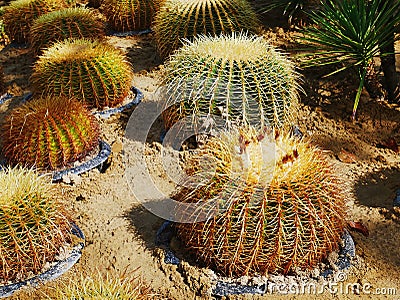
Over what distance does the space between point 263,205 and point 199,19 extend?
294 centimetres

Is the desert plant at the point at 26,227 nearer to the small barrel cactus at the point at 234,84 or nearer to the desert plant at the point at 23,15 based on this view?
the small barrel cactus at the point at 234,84

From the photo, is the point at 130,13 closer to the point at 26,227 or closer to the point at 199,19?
the point at 199,19

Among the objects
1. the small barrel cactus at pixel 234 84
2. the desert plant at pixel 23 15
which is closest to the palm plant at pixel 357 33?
the small barrel cactus at pixel 234 84

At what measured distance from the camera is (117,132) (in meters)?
4.86

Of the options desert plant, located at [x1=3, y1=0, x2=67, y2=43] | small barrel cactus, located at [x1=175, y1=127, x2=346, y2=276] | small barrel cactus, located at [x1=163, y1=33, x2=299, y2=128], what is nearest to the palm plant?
small barrel cactus, located at [x1=163, y1=33, x2=299, y2=128]

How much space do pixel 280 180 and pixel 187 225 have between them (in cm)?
64

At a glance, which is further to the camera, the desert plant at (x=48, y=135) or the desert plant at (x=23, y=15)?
the desert plant at (x=23, y=15)

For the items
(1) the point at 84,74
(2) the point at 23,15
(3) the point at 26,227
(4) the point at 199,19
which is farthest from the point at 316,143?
(2) the point at 23,15

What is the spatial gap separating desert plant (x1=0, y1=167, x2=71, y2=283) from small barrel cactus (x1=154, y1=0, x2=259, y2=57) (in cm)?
253

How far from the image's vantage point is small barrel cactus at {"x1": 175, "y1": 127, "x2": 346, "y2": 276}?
9.21 ft

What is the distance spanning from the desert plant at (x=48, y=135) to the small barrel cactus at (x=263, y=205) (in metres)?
1.55

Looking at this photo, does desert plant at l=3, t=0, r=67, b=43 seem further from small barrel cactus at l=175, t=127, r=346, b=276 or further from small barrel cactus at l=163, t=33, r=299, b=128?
small barrel cactus at l=175, t=127, r=346, b=276

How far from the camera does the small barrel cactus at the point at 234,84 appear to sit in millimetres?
4102

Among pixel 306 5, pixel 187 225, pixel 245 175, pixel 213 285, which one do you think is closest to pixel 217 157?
pixel 245 175
